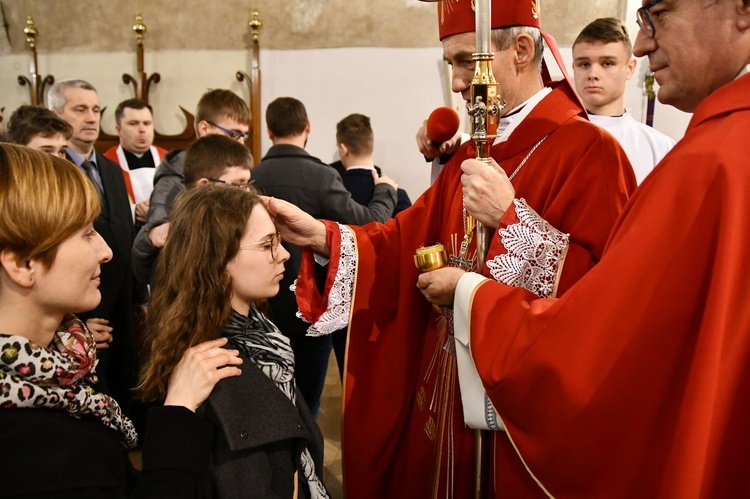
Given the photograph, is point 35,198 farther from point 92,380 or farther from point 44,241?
point 92,380

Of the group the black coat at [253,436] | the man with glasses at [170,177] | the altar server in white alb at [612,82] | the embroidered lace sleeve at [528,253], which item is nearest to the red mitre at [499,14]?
the embroidered lace sleeve at [528,253]

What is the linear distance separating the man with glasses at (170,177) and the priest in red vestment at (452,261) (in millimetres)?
819

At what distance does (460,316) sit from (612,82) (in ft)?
8.09

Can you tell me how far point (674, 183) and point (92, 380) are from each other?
4.04 ft

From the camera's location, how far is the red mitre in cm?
194

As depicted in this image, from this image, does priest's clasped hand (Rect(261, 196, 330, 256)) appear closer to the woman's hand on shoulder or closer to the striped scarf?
the striped scarf

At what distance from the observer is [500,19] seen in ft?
6.36

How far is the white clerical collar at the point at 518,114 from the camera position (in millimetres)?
1951

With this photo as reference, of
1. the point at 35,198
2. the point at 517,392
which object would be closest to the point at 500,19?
the point at 517,392

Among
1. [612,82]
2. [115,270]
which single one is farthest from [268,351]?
[612,82]

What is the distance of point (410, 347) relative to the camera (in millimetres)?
2137

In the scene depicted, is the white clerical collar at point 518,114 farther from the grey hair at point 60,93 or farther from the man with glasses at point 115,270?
the grey hair at point 60,93

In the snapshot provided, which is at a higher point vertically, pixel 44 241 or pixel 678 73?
pixel 678 73

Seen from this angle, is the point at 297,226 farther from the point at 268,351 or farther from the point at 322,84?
the point at 322,84
